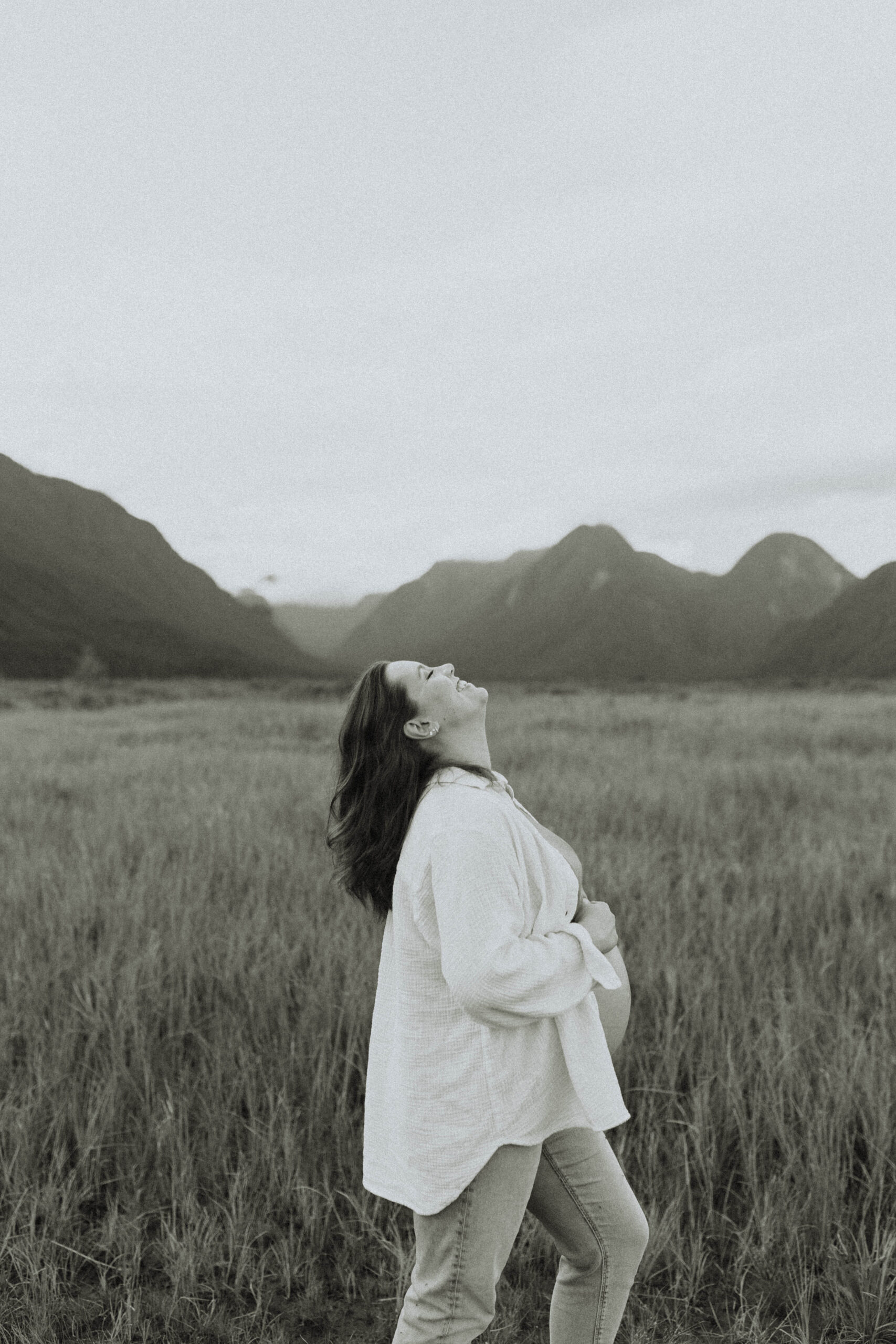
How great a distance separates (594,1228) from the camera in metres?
1.48

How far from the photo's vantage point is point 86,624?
131250 millimetres

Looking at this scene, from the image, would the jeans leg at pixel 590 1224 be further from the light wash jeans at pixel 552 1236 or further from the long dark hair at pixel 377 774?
the long dark hair at pixel 377 774

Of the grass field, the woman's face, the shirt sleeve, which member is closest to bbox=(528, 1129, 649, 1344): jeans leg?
the shirt sleeve

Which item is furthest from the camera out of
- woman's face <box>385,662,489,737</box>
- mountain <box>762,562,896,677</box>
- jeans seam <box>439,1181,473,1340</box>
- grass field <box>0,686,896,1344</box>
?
mountain <box>762,562,896,677</box>

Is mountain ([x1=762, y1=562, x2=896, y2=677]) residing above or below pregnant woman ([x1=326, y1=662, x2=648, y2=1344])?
above

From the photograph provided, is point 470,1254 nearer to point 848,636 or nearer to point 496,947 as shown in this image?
point 496,947

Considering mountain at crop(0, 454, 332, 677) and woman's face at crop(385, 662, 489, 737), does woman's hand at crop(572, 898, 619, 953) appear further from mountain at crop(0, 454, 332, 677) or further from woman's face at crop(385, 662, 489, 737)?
mountain at crop(0, 454, 332, 677)

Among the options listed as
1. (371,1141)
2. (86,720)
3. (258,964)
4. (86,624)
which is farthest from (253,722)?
(86,624)

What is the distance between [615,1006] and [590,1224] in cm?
38

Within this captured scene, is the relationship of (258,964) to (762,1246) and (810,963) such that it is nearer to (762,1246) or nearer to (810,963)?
(762,1246)

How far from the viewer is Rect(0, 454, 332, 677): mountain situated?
10356cm

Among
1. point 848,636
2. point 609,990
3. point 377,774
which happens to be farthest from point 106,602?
point 609,990

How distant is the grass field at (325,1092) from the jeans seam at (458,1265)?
670mm

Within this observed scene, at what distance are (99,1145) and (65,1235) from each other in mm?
271
